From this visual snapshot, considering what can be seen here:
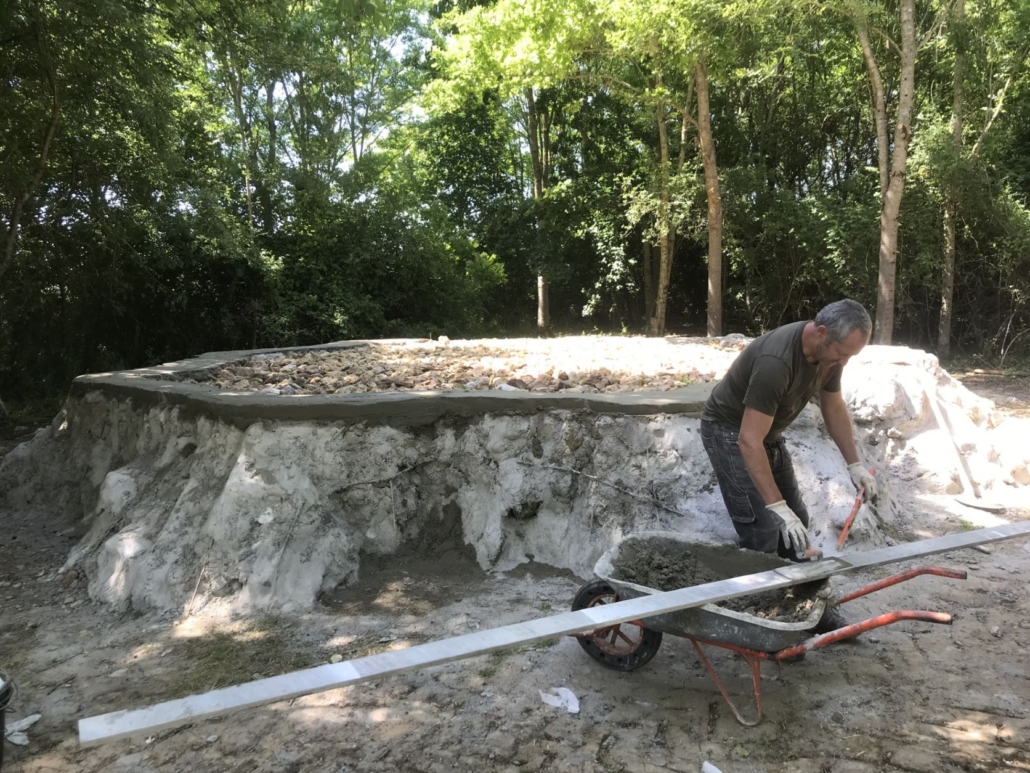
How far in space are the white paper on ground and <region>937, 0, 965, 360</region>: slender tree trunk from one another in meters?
10.9

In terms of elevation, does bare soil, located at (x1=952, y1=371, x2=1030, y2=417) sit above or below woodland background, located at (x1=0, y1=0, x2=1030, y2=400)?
below

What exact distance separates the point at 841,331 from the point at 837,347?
0.07 m

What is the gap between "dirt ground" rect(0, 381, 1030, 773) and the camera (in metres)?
2.18

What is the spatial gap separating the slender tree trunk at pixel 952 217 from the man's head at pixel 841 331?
9.65 metres

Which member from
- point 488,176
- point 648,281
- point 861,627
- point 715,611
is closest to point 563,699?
point 715,611

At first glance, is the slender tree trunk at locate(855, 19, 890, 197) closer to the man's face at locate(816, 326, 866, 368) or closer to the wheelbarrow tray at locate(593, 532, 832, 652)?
the man's face at locate(816, 326, 866, 368)

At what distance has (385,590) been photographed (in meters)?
3.46

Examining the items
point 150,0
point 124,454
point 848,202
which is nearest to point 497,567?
point 124,454

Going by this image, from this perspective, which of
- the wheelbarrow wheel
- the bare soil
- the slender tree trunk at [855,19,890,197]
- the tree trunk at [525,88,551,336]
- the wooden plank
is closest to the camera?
the wooden plank

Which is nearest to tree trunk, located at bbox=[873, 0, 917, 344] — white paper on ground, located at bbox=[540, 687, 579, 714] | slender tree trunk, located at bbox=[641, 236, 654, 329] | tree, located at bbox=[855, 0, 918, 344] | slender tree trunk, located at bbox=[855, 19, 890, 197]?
tree, located at bbox=[855, 0, 918, 344]

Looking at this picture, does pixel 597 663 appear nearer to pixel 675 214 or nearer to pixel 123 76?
pixel 123 76

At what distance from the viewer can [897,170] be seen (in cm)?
911

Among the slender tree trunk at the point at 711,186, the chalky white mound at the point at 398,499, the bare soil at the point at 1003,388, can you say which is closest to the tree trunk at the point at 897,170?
the bare soil at the point at 1003,388

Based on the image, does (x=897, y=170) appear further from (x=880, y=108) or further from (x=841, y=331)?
(x=841, y=331)
